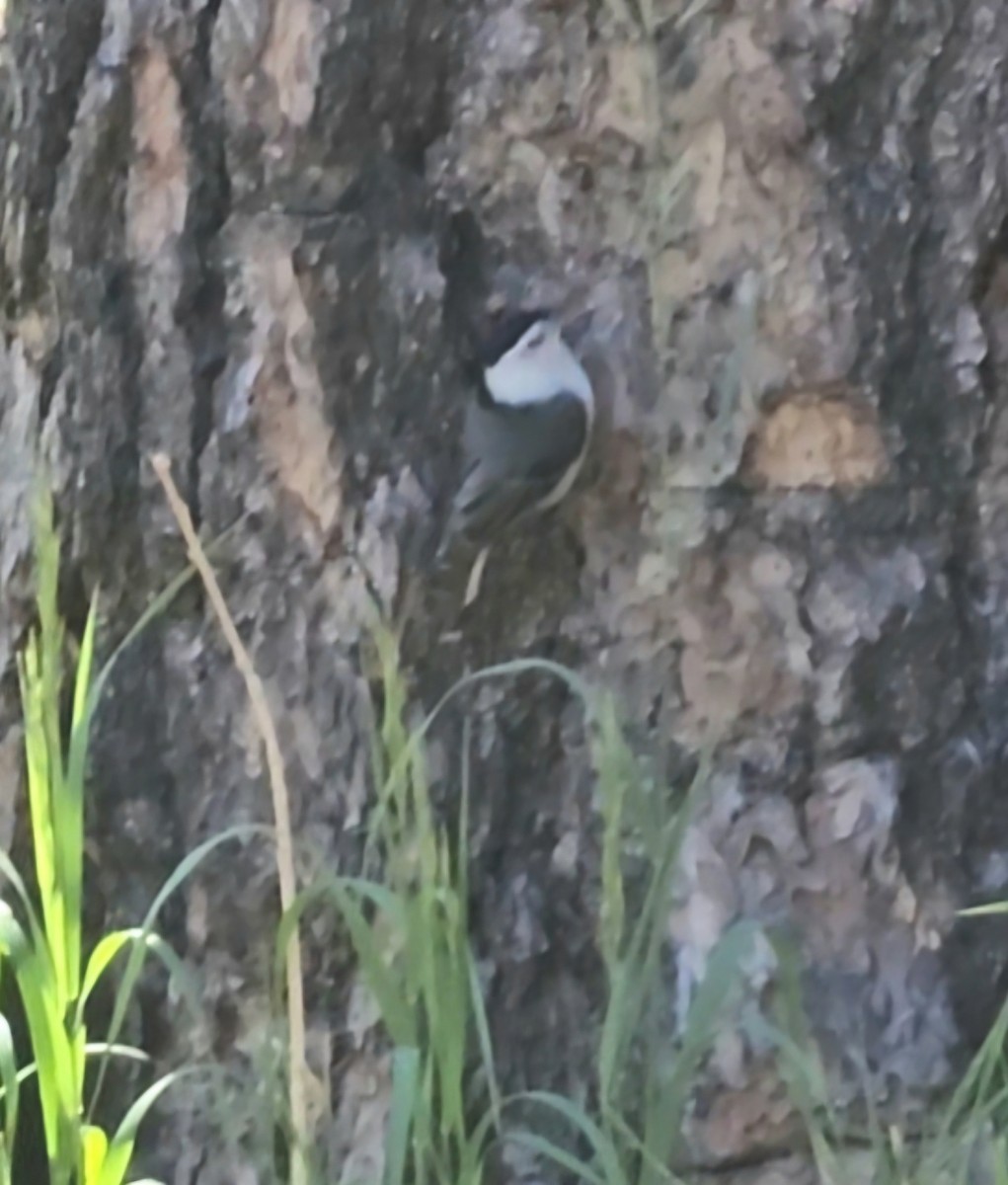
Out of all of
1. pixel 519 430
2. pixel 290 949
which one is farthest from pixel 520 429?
pixel 290 949

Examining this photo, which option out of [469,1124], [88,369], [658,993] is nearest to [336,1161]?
[469,1124]

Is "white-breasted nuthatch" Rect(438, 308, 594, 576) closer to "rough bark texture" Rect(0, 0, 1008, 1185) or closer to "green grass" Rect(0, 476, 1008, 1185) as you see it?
"rough bark texture" Rect(0, 0, 1008, 1185)

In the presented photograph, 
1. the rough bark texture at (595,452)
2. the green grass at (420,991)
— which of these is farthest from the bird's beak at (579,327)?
the green grass at (420,991)

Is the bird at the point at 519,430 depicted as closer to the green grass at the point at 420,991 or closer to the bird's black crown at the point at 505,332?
the bird's black crown at the point at 505,332

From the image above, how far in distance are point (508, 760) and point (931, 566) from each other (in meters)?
0.29

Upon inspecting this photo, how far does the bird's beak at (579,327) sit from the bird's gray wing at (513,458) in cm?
5

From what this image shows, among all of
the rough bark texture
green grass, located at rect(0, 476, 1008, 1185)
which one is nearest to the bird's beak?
the rough bark texture

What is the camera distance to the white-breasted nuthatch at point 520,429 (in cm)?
91

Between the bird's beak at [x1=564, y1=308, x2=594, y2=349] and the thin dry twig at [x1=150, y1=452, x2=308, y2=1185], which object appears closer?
the thin dry twig at [x1=150, y1=452, x2=308, y2=1185]

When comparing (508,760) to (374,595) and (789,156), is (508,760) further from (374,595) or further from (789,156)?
(789,156)

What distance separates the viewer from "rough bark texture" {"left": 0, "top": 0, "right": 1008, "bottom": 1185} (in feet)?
3.05

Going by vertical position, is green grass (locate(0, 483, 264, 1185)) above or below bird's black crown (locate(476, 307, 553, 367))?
below

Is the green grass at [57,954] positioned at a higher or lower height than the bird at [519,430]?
lower

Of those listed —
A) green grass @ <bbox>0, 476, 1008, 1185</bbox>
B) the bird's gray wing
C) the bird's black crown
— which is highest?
the bird's black crown
